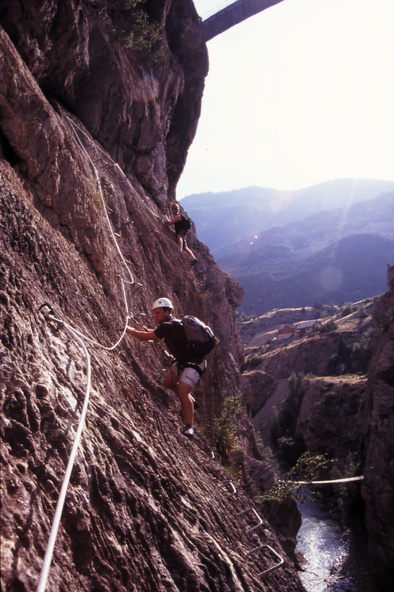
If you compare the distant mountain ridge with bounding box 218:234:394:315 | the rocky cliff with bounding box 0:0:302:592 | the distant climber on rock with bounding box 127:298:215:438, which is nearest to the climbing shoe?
the distant climber on rock with bounding box 127:298:215:438

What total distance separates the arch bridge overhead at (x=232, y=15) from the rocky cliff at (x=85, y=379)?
1515 centimetres

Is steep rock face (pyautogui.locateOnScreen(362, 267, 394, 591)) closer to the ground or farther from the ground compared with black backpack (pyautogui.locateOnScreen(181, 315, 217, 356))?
closer to the ground

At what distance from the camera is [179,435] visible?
16.3 feet

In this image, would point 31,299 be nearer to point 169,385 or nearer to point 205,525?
point 205,525

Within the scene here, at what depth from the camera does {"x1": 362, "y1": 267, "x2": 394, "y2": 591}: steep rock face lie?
67.2 ft

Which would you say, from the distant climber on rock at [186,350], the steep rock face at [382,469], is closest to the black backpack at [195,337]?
the distant climber on rock at [186,350]

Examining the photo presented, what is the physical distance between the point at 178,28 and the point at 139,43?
6.36 metres

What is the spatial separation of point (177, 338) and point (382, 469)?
788 inches

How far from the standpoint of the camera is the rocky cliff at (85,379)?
7.56 feet

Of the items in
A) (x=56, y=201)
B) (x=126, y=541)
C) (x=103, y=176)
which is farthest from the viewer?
(x=103, y=176)

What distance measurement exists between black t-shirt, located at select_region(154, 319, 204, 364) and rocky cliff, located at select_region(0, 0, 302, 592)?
18.7 inches

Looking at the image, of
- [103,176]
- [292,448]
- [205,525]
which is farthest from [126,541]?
[292,448]

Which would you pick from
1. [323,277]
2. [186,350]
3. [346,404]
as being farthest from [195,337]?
[323,277]

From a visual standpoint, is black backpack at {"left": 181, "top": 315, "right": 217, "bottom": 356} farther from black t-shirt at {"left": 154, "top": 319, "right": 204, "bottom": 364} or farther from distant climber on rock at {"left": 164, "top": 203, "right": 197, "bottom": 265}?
distant climber on rock at {"left": 164, "top": 203, "right": 197, "bottom": 265}
